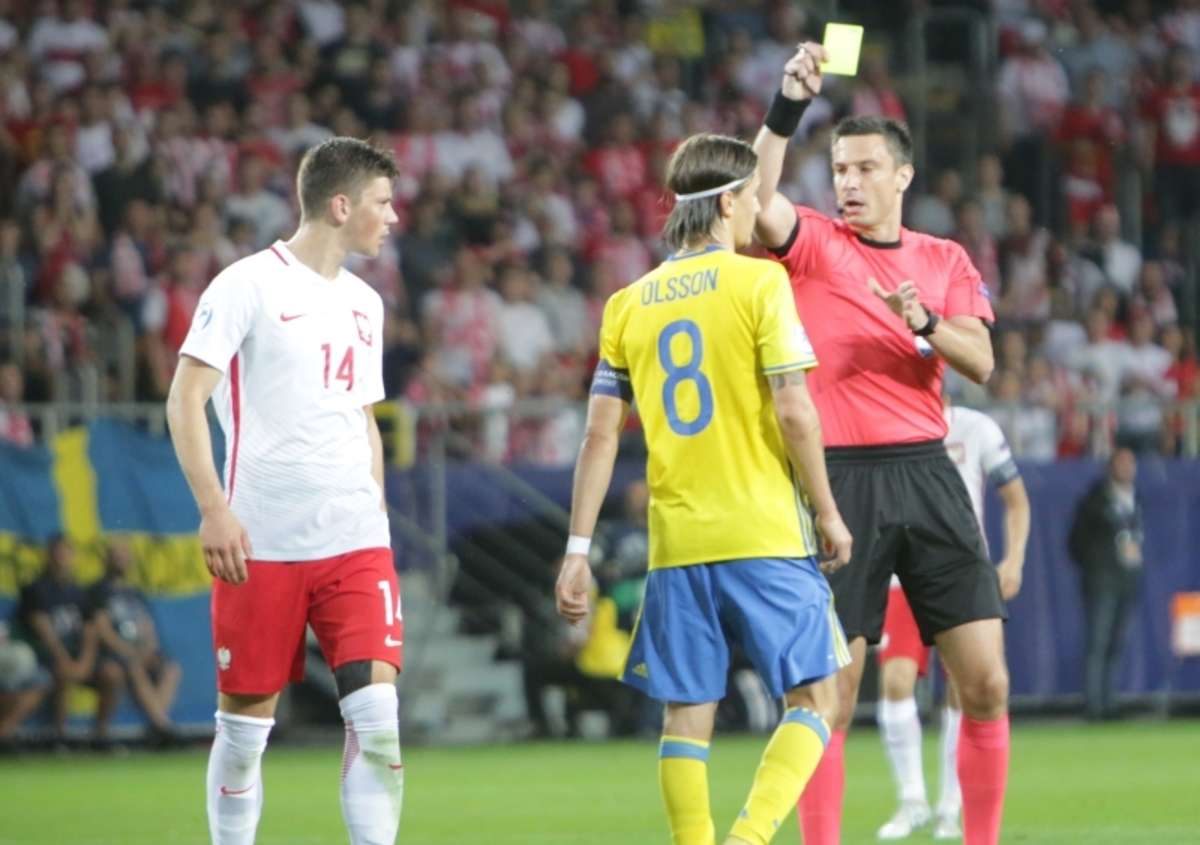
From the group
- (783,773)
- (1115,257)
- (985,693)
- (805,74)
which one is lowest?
(783,773)

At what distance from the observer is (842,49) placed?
25.2 ft

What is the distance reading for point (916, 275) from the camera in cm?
845

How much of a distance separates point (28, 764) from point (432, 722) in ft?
10.8

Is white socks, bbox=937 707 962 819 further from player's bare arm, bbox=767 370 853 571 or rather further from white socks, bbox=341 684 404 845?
white socks, bbox=341 684 404 845

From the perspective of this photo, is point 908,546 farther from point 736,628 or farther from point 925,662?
point 925,662

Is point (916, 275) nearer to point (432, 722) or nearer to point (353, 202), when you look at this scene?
point (353, 202)

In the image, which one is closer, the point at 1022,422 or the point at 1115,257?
the point at 1022,422

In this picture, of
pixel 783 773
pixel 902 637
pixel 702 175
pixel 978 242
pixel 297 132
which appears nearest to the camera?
pixel 783 773

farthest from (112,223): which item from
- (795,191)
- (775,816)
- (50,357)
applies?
(775,816)

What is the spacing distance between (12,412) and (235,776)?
10282 mm

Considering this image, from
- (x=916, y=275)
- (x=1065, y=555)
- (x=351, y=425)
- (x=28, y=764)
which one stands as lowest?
(x=28, y=764)

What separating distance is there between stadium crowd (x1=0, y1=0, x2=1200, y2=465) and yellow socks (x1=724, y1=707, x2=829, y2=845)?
1090 centimetres

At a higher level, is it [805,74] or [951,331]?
[805,74]

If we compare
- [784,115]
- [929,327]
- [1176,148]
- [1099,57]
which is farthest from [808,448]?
[1099,57]
